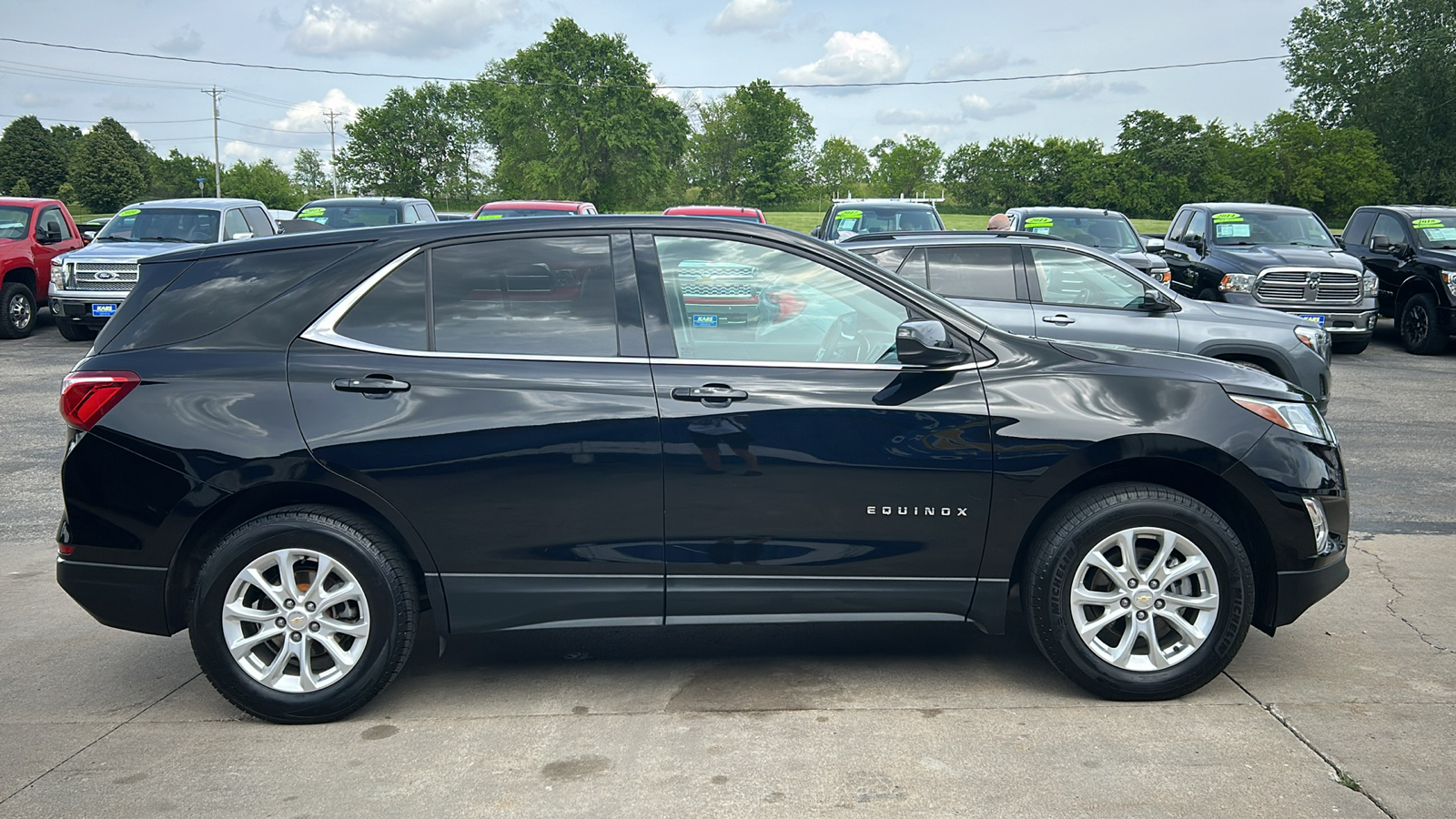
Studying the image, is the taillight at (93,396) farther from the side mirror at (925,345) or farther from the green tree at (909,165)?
the green tree at (909,165)

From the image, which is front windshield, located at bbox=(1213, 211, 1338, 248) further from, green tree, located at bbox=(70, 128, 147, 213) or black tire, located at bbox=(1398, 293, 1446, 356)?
green tree, located at bbox=(70, 128, 147, 213)

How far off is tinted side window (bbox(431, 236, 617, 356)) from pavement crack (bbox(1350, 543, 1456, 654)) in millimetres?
3636

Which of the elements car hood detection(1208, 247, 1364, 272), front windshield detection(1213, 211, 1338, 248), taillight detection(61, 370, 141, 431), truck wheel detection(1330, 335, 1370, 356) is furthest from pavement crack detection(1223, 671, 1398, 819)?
front windshield detection(1213, 211, 1338, 248)

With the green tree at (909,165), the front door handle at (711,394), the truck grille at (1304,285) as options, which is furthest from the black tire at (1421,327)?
the green tree at (909,165)

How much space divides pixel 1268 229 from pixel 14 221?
18.4 meters

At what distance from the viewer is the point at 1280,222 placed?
53.3 feet

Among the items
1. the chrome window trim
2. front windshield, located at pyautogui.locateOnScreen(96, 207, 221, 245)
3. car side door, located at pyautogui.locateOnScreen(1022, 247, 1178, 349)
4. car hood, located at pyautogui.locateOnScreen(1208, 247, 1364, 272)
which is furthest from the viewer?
front windshield, located at pyautogui.locateOnScreen(96, 207, 221, 245)

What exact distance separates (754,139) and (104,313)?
308 feet

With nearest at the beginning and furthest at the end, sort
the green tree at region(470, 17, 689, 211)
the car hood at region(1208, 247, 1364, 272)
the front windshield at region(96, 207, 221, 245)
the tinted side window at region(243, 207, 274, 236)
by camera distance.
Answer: the car hood at region(1208, 247, 1364, 272)
the front windshield at region(96, 207, 221, 245)
the tinted side window at region(243, 207, 274, 236)
the green tree at region(470, 17, 689, 211)

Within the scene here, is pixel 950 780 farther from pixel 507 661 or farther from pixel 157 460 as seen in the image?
pixel 157 460

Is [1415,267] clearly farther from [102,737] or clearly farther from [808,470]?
[102,737]

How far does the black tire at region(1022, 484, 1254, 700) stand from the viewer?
4.00 metres

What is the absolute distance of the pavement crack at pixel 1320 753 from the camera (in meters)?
3.31

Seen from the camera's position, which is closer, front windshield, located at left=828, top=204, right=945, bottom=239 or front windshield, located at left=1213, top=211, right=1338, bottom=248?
front windshield, located at left=1213, top=211, right=1338, bottom=248
